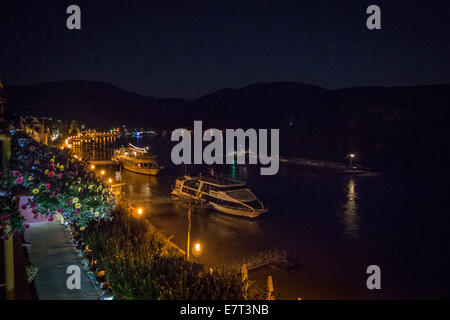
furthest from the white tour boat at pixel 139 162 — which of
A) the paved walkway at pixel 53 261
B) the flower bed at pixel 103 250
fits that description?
the flower bed at pixel 103 250

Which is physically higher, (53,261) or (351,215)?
(53,261)

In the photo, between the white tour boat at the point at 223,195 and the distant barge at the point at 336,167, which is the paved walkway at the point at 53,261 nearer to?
the white tour boat at the point at 223,195

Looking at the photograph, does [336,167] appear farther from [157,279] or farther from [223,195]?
[157,279]

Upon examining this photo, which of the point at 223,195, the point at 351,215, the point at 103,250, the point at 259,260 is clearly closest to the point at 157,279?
the point at 103,250

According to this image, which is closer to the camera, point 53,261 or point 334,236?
point 53,261

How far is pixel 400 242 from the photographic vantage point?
22.2m

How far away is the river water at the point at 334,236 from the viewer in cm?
1538

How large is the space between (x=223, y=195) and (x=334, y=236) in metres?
8.47

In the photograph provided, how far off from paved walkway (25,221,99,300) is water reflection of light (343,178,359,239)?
61.9 ft

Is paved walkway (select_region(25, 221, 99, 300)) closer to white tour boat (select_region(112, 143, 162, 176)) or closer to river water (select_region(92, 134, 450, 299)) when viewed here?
river water (select_region(92, 134, 450, 299))

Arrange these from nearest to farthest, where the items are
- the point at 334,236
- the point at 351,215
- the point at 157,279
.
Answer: the point at 157,279, the point at 334,236, the point at 351,215

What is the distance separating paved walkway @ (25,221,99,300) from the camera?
6227 mm

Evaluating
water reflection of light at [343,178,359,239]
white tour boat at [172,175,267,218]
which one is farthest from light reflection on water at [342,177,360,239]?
white tour boat at [172,175,267,218]

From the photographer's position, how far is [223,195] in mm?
25719
